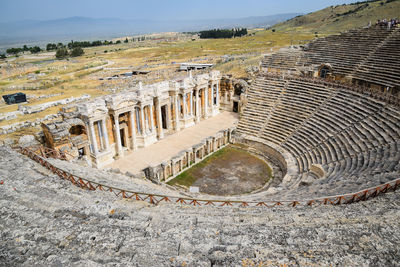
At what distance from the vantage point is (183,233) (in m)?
7.96

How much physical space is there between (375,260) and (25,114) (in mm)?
34210

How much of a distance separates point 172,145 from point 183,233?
57.6ft

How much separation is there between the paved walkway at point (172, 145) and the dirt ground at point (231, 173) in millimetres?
2776

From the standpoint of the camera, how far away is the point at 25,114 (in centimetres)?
3041

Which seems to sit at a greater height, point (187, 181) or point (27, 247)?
point (27, 247)

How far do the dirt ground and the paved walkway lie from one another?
2776mm

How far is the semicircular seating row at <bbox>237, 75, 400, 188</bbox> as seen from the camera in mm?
16219

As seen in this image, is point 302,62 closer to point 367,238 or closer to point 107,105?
point 107,105

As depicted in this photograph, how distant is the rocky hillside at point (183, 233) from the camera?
21.7 ft

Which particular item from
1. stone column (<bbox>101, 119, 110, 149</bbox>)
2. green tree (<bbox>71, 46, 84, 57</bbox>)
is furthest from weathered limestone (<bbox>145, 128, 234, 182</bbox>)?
green tree (<bbox>71, 46, 84, 57</bbox>)

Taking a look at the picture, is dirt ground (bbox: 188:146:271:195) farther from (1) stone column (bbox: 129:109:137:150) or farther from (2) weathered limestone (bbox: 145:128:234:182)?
(1) stone column (bbox: 129:109:137:150)

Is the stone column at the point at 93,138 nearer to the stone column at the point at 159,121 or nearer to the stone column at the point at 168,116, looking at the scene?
the stone column at the point at 159,121

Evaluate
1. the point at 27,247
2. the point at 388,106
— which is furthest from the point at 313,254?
the point at 388,106

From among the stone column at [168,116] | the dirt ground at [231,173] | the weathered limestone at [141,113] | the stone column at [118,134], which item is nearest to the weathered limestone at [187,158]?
the dirt ground at [231,173]
